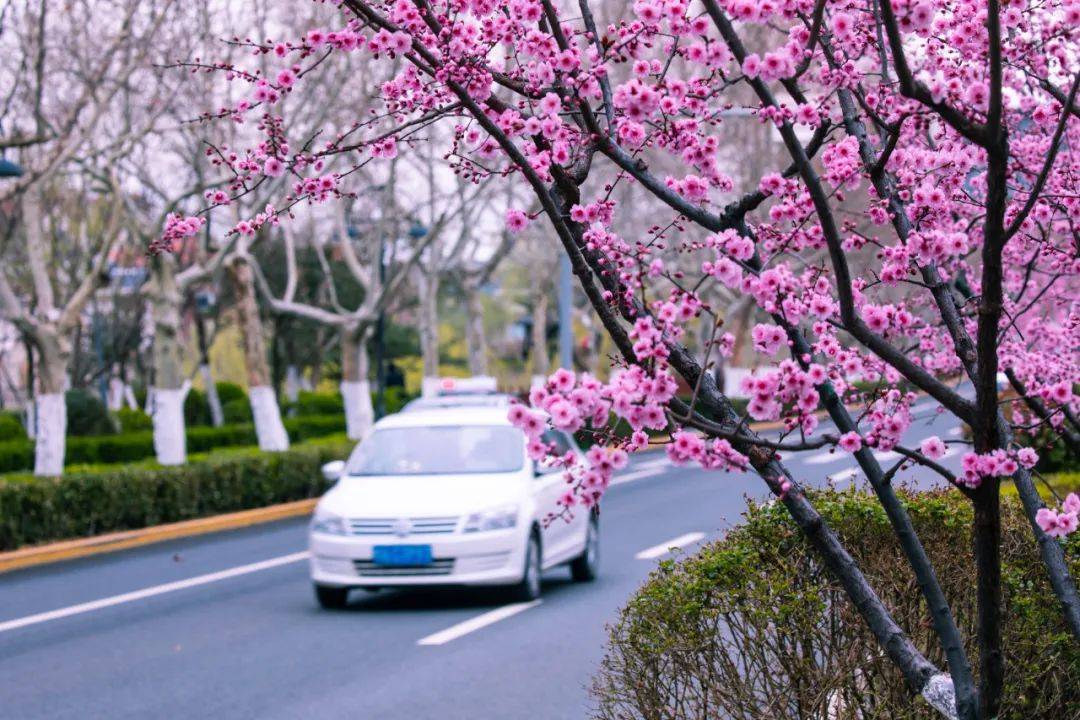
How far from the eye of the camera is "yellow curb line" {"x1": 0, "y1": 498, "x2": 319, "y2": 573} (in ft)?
56.2

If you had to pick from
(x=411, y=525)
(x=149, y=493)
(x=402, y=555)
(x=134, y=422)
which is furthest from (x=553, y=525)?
(x=134, y=422)

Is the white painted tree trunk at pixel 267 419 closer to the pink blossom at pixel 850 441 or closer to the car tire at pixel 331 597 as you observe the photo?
the car tire at pixel 331 597

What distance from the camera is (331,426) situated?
44406 mm

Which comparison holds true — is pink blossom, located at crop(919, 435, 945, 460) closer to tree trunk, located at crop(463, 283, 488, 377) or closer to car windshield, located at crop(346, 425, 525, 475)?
car windshield, located at crop(346, 425, 525, 475)

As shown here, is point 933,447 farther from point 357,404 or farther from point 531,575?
point 357,404

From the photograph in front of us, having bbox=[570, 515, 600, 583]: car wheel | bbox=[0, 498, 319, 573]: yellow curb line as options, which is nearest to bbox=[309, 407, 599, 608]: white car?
bbox=[570, 515, 600, 583]: car wheel

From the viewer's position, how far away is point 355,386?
1288 inches

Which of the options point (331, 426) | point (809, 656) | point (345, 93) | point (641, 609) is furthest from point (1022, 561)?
point (331, 426)

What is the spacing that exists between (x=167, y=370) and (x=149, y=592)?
33.0 feet

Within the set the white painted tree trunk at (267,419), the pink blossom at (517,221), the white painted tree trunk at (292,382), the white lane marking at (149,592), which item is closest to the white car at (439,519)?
the white lane marking at (149,592)

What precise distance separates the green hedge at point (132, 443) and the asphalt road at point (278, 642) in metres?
17.2

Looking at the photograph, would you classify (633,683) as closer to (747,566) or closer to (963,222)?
(747,566)

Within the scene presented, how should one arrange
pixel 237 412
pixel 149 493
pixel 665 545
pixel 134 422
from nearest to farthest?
1. pixel 665 545
2. pixel 149 493
3. pixel 134 422
4. pixel 237 412

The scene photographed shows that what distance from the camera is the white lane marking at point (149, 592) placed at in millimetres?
12602
